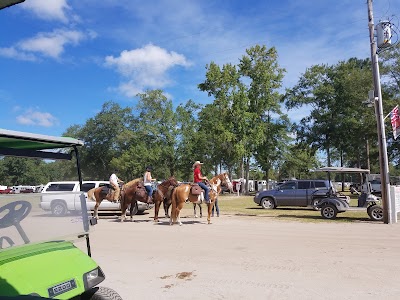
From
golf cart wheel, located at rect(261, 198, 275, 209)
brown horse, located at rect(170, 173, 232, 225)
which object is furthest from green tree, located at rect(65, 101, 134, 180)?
brown horse, located at rect(170, 173, 232, 225)

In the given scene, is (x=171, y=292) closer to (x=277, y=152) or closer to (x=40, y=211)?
(x=40, y=211)

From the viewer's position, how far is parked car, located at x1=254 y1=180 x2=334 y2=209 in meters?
21.2

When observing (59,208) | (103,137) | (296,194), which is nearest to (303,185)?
(296,194)

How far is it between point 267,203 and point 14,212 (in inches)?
794

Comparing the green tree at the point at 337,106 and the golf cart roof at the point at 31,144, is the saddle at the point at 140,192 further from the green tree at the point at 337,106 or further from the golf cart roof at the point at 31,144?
the green tree at the point at 337,106

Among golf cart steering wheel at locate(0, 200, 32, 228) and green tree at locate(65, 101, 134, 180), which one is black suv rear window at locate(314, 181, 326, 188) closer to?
golf cart steering wheel at locate(0, 200, 32, 228)

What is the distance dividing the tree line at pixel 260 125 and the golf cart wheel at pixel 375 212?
20.2 meters

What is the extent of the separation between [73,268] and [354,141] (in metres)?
39.6

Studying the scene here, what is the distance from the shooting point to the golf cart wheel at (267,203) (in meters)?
23.3

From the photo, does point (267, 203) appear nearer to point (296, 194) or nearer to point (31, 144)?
point (296, 194)

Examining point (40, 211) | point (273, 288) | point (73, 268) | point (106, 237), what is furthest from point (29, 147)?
point (106, 237)

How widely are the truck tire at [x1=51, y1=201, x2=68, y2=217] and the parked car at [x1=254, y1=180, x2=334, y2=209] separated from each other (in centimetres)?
1768

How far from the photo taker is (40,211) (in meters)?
4.51

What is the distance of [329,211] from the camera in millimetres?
17234
